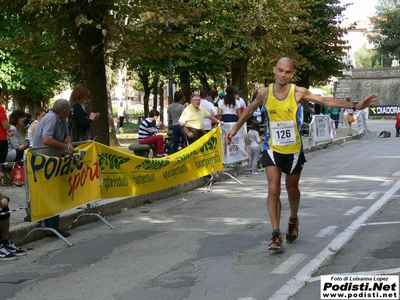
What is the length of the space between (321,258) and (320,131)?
60.2 feet

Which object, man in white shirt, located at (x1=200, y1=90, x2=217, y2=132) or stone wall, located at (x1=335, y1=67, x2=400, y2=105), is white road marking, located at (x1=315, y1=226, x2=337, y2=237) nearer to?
man in white shirt, located at (x1=200, y1=90, x2=217, y2=132)

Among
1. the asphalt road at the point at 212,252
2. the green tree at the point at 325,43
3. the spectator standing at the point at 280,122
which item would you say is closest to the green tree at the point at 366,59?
the green tree at the point at 325,43

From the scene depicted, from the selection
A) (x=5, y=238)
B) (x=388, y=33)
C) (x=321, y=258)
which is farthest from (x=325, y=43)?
(x=388, y=33)

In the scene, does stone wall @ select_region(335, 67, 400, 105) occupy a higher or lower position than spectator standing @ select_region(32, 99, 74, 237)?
higher

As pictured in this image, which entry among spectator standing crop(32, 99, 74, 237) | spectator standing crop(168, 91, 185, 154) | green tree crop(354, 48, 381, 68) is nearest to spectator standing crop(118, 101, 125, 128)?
spectator standing crop(168, 91, 185, 154)

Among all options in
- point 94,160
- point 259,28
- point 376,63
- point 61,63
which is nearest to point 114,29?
point 61,63

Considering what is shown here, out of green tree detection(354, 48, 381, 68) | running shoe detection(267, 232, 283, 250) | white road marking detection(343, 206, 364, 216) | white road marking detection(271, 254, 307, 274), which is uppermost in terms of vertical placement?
green tree detection(354, 48, 381, 68)

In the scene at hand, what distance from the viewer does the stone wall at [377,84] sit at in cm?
8700

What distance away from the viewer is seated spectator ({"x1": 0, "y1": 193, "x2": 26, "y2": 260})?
28.0 feet

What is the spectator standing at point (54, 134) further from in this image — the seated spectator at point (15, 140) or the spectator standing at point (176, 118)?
the spectator standing at point (176, 118)

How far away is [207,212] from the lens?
11.6m

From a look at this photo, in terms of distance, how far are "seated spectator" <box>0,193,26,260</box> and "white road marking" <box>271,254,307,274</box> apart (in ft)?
10.4

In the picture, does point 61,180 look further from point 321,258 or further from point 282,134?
point 321,258

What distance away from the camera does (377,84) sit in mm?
88125
